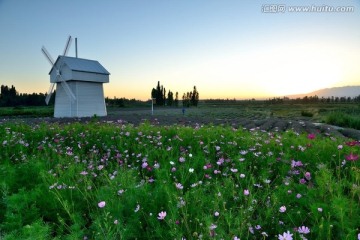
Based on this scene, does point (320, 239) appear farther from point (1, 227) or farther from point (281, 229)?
point (1, 227)

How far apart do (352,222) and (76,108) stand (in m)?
28.5

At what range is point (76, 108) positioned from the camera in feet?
94.1

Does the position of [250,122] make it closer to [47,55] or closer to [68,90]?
[68,90]

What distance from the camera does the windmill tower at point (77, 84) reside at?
28.9 m

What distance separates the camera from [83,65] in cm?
3056

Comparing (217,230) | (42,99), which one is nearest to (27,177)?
(217,230)

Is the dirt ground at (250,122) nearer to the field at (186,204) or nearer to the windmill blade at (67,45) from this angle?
the field at (186,204)

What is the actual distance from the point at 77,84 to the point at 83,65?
2.54m

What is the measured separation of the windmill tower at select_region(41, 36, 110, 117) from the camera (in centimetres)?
2891

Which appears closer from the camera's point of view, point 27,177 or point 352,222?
point 352,222

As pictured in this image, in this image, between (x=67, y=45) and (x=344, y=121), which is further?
(x=67, y=45)

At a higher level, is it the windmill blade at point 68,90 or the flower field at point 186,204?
the windmill blade at point 68,90

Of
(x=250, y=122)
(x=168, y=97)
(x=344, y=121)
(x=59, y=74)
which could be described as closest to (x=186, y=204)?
(x=250, y=122)

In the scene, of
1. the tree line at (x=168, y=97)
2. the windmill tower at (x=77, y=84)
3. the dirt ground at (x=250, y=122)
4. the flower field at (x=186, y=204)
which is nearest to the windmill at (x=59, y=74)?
the windmill tower at (x=77, y=84)
